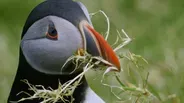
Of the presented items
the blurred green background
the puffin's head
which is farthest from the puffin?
the blurred green background

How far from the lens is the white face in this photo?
355 cm

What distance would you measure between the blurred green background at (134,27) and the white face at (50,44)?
48.7 inches

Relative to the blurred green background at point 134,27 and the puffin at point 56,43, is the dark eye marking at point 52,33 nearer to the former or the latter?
the puffin at point 56,43

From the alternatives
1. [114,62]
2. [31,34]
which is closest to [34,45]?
[31,34]

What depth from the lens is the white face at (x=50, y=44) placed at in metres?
3.55

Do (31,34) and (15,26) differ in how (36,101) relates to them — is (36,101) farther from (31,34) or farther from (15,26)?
(15,26)

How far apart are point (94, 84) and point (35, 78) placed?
1600 millimetres

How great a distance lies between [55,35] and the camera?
3.56 meters

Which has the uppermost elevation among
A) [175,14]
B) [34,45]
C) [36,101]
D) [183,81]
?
[34,45]

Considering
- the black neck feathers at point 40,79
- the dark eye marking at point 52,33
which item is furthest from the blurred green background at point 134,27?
the dark eye marking at point 52,33

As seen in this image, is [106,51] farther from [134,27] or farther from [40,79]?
[134,27]

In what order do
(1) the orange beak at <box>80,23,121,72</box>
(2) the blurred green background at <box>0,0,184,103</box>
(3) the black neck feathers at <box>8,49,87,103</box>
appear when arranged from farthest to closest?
(2) the blurred green background at <box>0,0,184,103</box>, (3) the black neck feathers at <box>8,49,87,103</box>, (1) the orange beak at <box>80,23,121,72</box>

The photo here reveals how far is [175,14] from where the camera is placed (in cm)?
585

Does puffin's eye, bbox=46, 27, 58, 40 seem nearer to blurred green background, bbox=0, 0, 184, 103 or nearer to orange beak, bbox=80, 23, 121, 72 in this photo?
orange beak, bbox=80, 23, 121, 72
